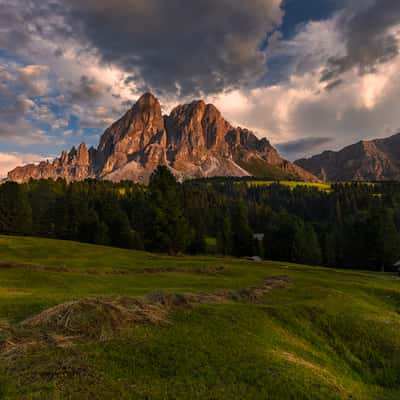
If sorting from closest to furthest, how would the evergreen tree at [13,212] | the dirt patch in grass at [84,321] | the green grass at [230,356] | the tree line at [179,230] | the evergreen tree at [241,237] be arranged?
the green grass at [230,356]
the dirt patch in grass at [84,321]
the tree line at [179,230]
the evergreen tree at [13,212]
the evergreen tree at [241,237]

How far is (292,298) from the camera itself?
64.1ft

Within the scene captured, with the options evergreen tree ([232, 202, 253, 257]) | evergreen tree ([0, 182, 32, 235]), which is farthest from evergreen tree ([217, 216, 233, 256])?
evergreen tree ([0, 182, 32, 235])

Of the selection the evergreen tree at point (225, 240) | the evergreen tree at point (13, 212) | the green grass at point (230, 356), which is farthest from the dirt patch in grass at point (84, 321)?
the evergreen tree at point (13, 212)

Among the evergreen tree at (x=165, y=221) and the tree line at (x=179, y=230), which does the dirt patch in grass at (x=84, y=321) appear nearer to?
the evergreen tree at (x=165, y=221)

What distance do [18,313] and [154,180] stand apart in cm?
4374

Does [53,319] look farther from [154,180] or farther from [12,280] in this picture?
[154,180]

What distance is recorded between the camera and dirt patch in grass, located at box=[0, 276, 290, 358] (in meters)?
9.39

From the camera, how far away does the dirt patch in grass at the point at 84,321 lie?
939cm

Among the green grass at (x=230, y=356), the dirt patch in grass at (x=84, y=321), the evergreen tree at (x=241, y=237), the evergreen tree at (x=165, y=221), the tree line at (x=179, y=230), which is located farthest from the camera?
the evergreen tree at (x=241, y=237)

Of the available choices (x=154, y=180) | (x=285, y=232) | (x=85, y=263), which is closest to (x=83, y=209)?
(x=154, y=180)

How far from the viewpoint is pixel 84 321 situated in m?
10.7

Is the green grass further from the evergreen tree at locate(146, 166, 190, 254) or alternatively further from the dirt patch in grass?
the evergreen tree at locate(146, 166, 190, 254)

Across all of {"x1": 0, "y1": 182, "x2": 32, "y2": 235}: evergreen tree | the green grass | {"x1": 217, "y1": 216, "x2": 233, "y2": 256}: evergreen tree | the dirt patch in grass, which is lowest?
{"x1": 217, "y1": 216, "x2": 233, "y2": 256}: evergreen tree

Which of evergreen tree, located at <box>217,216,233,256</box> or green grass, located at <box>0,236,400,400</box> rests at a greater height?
green grass, located at <box>0,236,400,400</box>
